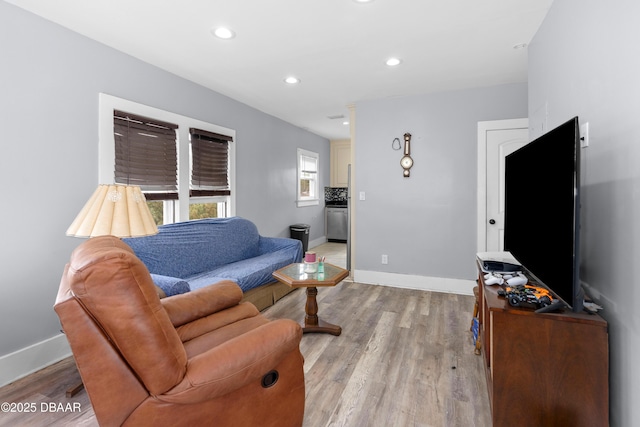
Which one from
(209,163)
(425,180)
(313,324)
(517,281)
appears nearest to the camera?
(517,281)

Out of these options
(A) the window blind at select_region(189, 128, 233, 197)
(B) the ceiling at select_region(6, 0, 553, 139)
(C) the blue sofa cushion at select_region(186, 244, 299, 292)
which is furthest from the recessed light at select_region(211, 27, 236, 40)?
(C) the blue sofa cushion at select_region(186, 244, 299, 292)

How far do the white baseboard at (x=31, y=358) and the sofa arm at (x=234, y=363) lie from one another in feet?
6.22

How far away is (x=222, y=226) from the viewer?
12.0 feet

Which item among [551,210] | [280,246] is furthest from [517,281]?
[280,246]

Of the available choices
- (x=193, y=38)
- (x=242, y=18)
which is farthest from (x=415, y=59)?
(x=193, y=38)

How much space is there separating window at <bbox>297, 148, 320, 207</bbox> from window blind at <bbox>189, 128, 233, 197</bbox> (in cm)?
226

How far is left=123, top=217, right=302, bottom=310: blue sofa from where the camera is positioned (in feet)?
9.27

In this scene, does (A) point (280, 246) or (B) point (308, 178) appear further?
(B) point (308, 178)

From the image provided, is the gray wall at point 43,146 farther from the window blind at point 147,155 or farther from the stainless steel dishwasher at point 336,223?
the stainless steel dishwasher at point 336,223

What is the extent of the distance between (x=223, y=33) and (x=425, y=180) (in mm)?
2803

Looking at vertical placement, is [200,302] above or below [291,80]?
below

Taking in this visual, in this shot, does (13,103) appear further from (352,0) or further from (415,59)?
(415,59)

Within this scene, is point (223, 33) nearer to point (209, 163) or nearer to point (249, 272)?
point (209, 163)

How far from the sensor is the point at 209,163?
12.8 feet
